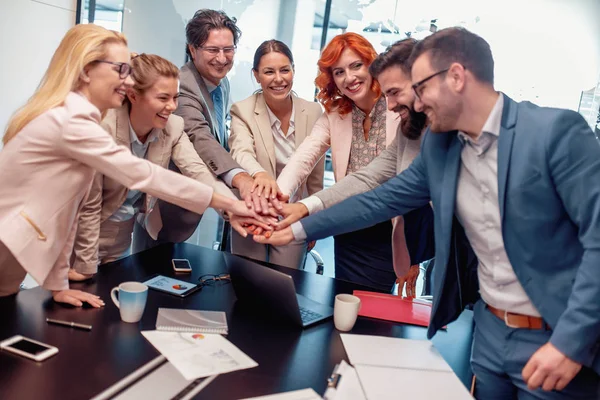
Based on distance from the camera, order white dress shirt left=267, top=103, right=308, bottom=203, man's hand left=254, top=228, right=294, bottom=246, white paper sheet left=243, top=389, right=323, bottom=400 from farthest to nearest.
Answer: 1. white dress shirt left=267, top=103, right=308, bottom=203
2. man's hand left=254, top=228, right=294, bottom=246
3. white paper sheet left=243, top=389, right=323, bottom=400

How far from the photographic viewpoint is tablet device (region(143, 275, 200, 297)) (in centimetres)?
184

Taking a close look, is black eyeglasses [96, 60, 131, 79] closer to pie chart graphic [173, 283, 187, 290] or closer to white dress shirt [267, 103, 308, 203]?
pie chart graphic [173, 283, 187, 290]

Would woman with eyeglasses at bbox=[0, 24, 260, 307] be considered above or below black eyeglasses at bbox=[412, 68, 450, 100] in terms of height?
below

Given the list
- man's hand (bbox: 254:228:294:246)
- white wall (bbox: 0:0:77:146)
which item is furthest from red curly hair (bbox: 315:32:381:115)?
white wall (bbox: 0:0:77:146)

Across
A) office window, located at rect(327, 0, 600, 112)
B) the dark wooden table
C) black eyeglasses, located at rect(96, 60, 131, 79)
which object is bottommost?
the dark wooden table

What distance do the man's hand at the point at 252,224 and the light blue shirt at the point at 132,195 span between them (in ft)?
1.40

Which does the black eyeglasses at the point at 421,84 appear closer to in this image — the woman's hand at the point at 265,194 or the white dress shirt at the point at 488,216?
the white dress shirt at the point at 488,216

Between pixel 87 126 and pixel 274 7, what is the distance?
4.01 metres

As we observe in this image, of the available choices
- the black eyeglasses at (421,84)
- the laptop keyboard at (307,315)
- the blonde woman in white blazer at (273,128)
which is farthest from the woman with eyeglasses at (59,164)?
the blonde woman in white blazer at (273,128)

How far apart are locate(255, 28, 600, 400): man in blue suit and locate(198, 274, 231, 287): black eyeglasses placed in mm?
747

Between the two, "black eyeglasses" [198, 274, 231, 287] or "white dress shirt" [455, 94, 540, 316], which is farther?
"black eyeglasses" [198, 274, 231, 287]

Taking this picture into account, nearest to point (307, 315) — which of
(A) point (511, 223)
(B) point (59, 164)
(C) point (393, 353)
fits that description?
(C) point (393, 353)

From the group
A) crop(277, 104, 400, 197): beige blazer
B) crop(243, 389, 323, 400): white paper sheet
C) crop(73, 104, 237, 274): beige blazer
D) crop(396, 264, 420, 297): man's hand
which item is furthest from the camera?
crop(277, 104, 400, 197): beige blazer

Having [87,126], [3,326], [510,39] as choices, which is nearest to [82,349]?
[3,326]
